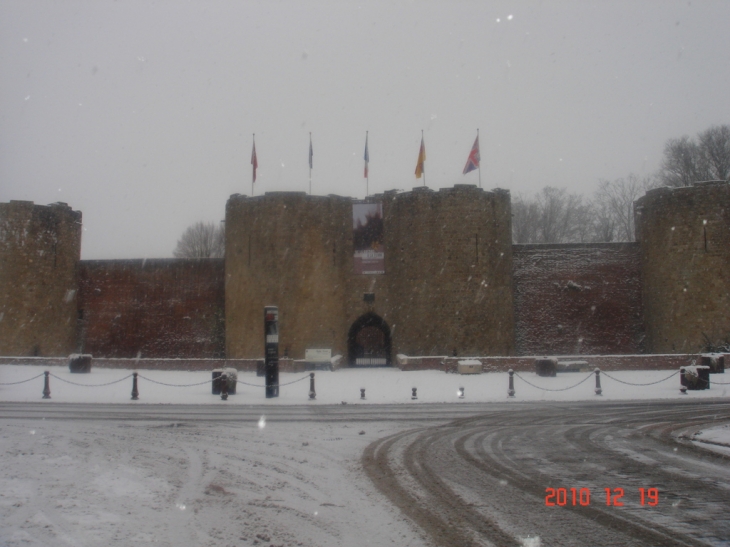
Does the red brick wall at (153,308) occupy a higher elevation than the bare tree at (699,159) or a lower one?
lower

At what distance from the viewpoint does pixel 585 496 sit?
23.3 ft

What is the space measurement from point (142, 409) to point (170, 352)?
18.8m

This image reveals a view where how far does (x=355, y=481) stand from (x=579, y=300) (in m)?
26.6

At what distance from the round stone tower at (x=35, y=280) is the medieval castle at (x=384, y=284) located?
2.6 inches

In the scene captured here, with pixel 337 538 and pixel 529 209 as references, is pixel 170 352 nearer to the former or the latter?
pixel 337 538

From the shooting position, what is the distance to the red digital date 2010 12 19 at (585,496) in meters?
6.85

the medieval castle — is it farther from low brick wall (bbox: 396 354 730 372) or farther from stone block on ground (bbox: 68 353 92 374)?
stone block on ground (bbox: 68 353 92 374)

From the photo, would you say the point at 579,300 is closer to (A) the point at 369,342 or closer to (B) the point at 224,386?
(A) the point at 369,342

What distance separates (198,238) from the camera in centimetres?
7581

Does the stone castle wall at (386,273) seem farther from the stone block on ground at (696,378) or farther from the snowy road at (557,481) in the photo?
the snowy road at (557,481)

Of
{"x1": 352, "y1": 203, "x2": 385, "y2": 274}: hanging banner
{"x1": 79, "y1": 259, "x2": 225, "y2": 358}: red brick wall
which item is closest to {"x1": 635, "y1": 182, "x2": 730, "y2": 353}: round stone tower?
{"x1": 352, "y1": 203, "x2": 385, "y2": 274}: hanging banner

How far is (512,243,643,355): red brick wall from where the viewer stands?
105 feet

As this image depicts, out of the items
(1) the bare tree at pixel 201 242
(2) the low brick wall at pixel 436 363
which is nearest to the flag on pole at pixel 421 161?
(2) the low brick wall at pixel 436 363

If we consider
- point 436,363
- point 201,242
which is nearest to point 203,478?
point 436,363
